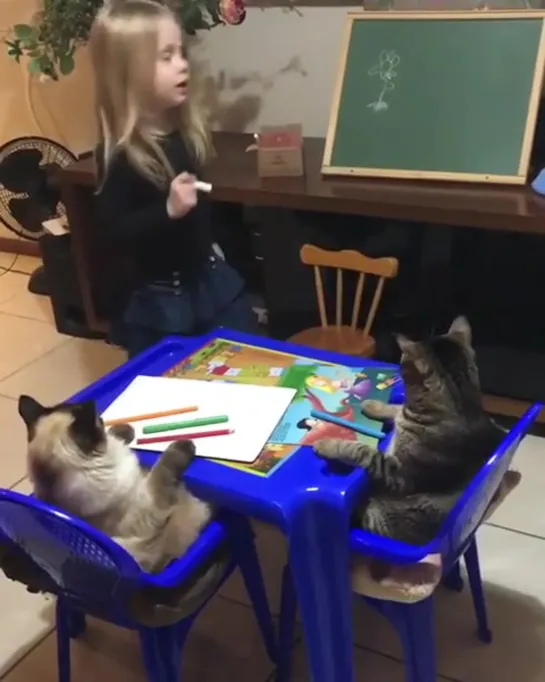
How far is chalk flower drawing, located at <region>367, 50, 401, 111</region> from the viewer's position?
7.14 ft

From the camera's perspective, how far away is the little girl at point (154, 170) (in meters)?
1.81

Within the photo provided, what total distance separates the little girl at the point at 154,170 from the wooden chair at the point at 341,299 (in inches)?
8.8

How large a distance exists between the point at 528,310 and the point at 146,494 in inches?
49.0

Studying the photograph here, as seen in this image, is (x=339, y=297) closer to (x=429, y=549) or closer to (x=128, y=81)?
(x=128, y=81)

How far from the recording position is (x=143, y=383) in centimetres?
144

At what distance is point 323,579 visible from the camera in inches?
47.1

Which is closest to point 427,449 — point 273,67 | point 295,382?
point 295,382

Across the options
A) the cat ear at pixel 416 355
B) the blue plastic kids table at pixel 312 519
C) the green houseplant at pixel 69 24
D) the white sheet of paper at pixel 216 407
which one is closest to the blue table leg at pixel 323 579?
the blue plastic kids table at pixel 312 519

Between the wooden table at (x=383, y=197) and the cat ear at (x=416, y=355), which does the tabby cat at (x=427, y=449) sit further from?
the wooden table at (x=383, y=197)

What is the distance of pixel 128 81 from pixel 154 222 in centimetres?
30

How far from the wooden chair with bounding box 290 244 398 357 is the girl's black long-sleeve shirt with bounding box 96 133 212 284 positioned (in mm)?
286

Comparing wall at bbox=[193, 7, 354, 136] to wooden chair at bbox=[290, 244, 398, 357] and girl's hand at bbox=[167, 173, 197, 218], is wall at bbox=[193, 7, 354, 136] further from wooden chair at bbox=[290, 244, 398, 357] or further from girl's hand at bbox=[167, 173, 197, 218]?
girl's hand at bbox=[167, 173, 197, 218]

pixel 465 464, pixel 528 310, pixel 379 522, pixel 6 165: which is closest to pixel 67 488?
pixel 379 522

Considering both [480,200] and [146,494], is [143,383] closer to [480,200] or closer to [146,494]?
[146,494]
